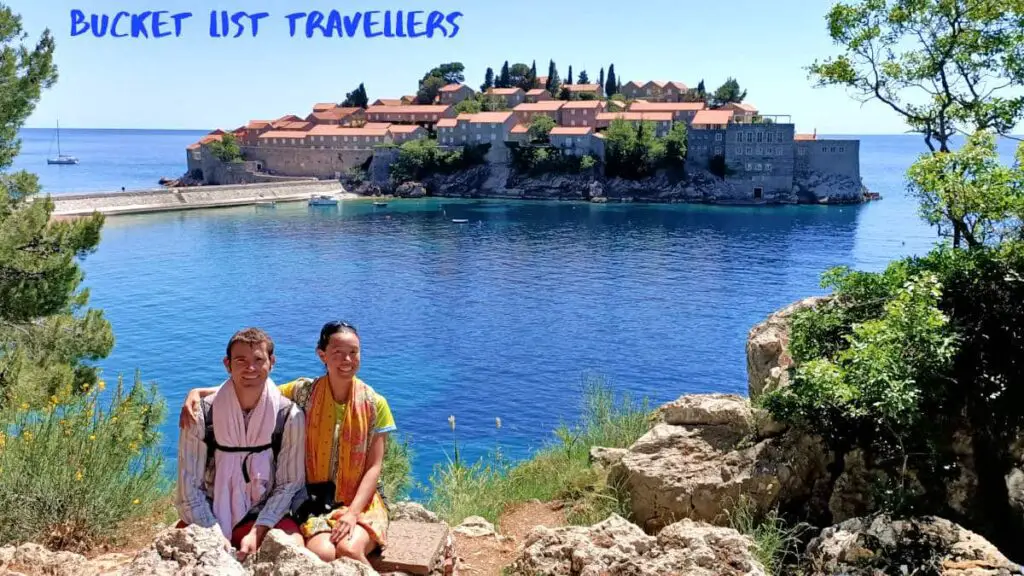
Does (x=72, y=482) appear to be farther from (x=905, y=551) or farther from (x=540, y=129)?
(x=540, y=129)

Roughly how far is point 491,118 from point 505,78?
80.0 feet

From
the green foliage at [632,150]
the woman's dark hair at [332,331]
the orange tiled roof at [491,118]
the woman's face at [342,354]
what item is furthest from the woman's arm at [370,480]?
the orange tiled roof at [491,118]

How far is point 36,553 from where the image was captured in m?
3.94

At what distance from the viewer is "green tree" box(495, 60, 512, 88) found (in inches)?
4097

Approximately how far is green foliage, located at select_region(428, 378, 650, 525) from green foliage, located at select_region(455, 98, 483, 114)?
82.8 meters

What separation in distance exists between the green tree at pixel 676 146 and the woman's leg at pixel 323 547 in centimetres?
7305

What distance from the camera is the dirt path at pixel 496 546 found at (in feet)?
16.4

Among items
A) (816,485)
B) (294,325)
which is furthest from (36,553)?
(294,325)

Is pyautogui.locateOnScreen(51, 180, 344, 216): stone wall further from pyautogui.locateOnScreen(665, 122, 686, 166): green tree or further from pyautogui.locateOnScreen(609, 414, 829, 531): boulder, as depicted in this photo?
pyautogui.locateOnScreen(609, 414, 829, 531): boulder

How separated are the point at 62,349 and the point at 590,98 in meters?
88.8

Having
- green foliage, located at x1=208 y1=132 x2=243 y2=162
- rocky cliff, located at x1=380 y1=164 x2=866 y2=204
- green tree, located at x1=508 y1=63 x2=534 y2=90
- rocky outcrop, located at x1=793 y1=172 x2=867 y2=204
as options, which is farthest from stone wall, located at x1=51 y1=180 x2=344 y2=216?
rocky outcrop, located at x1=793 y1=172 x2=867 y2=204

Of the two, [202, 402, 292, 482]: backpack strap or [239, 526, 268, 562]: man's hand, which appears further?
[202, 402, 292, 482]: backpack strap

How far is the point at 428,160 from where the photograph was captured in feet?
264

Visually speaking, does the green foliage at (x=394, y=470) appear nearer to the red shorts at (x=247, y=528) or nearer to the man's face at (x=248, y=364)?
the red shorts at (x=247, y=528)
